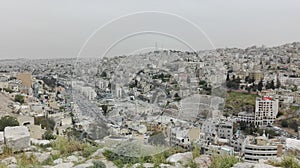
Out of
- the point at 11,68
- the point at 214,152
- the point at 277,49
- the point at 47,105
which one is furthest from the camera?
the point at 277,49

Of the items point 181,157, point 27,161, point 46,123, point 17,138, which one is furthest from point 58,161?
point 46,123

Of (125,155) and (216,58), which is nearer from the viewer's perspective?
(125,155)

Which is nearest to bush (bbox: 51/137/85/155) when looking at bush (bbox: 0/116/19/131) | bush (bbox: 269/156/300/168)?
bush (bbox: 0/116/19/131)

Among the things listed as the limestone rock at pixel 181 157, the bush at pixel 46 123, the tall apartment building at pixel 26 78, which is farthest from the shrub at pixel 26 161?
the tall apartment building at pixel 26 78

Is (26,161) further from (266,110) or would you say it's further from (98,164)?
(266,110)

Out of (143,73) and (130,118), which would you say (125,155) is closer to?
(130,118)

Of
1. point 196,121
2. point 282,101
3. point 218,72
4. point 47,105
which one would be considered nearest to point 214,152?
point 196,121
